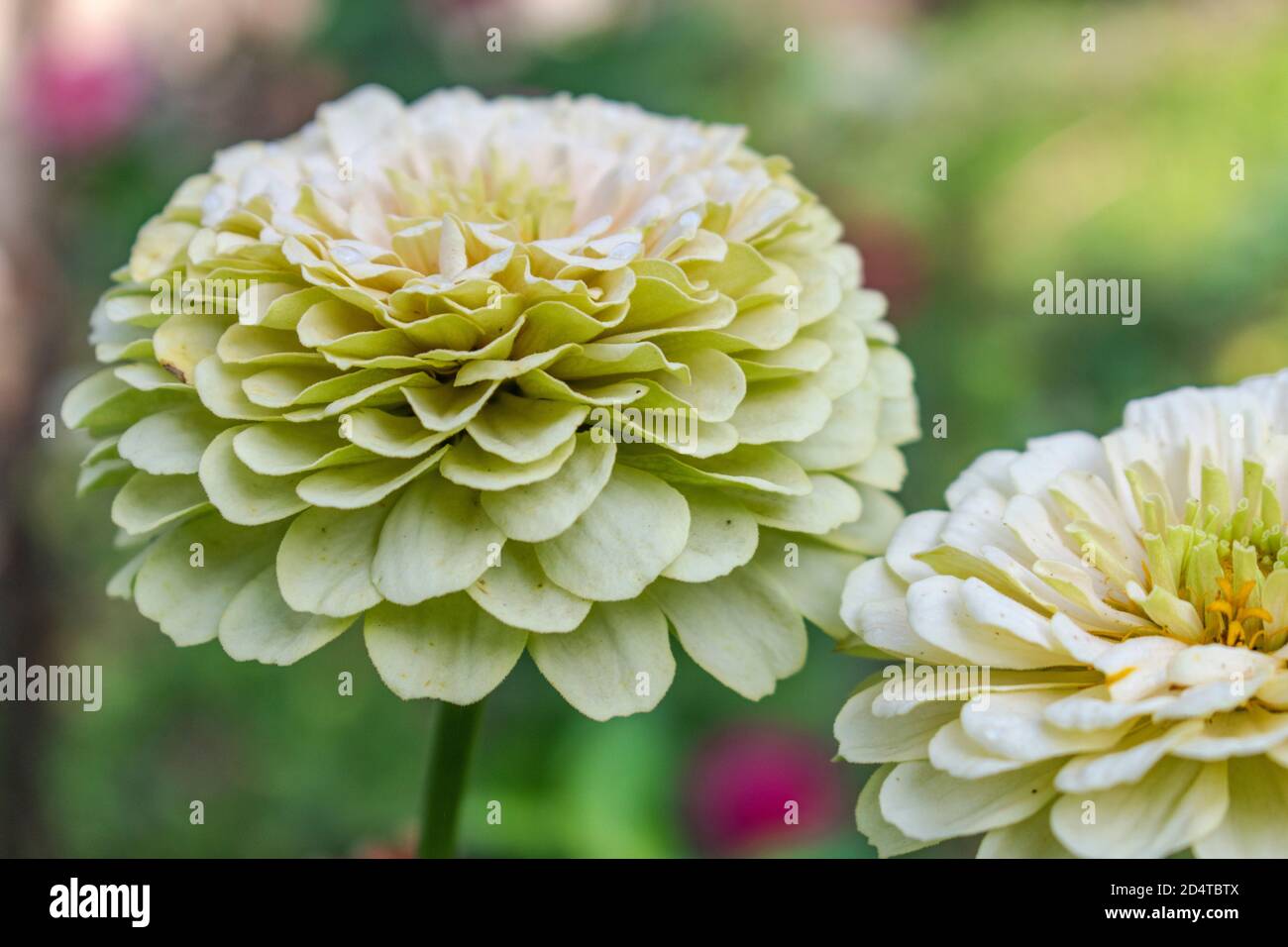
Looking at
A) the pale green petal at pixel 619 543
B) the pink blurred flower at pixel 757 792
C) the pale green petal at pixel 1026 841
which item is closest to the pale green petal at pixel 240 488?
the pale green petal at pixel 619 543

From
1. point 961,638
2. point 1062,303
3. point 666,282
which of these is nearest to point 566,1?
point 1062,303

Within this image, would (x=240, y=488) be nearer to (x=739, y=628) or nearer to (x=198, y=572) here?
(x=198, y=572)

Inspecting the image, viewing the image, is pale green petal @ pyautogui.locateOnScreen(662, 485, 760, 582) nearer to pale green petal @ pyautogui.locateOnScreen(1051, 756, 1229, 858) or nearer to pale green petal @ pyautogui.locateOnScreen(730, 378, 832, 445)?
pale green petal @ pyautogui.locateOnScreen(730, 378, 832, 445)

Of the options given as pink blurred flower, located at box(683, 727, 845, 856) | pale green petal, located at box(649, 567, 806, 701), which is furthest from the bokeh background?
pale green petal, located at box(649, 567, 806, 701)

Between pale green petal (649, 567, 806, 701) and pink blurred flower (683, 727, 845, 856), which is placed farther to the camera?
pink blurred flower (683, 727, 845, 856)

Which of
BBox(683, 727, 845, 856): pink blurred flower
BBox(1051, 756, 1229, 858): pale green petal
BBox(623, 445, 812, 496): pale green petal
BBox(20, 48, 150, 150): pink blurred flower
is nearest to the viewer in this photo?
BBox(1051, 756, 1229, 858): pale green petal

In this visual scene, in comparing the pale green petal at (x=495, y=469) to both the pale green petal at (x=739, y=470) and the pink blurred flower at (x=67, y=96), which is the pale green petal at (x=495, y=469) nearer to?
the pale green petal at (x=739, y=470)

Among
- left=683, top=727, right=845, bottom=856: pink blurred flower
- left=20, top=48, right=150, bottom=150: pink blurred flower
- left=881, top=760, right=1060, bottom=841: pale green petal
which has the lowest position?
left=683, top=727, right=845, bottom=856: pink blurred flower
